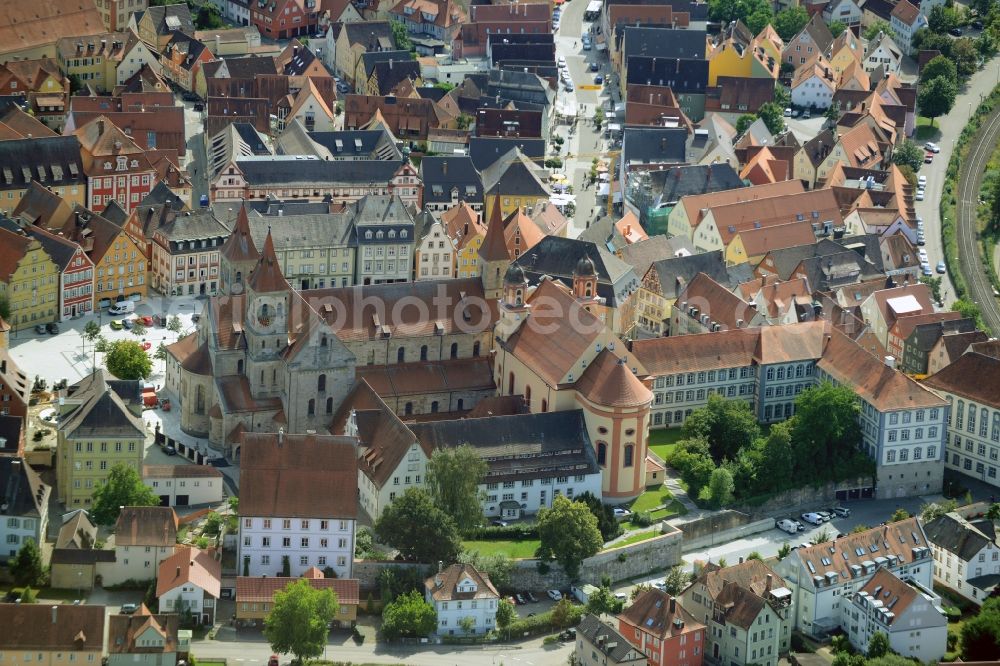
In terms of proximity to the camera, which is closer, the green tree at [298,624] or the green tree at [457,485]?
the green tree at [298,624]

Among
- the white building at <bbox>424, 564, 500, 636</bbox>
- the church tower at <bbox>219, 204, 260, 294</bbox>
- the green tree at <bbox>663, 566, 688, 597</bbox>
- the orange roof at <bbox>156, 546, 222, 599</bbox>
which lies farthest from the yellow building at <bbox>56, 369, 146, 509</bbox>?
the green tree at <bbox>663, 566, 688, 597</bbox>

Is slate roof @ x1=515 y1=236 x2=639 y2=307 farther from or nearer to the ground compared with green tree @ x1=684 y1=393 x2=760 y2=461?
farther from the ground

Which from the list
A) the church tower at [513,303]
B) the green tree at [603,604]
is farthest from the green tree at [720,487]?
the church tower at [513,303]

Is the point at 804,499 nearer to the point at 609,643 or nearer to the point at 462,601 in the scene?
the point at 609,643

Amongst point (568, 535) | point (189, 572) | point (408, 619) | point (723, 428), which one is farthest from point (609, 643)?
point (723, 428)

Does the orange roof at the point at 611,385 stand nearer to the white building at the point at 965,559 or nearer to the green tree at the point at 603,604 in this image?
the green tree at the point at 603,604

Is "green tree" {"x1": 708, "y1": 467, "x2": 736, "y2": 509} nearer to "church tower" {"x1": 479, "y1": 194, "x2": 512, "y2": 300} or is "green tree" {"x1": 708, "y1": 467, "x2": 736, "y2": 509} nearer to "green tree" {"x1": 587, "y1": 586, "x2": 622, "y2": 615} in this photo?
"green tree" {"x1": 587, "y1": 586, "x2": 622, "y2": 615}
